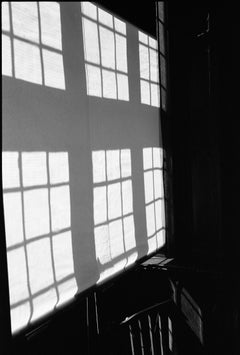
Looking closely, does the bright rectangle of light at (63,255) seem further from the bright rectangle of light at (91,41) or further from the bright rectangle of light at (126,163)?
the bright rectangle of light at (91,41)

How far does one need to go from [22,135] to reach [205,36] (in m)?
1.83

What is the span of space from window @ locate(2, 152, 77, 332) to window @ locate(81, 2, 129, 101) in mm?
526

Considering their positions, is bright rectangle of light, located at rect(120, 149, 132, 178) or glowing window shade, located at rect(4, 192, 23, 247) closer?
glowing window shade, located at rect(4, 192, 23, 247)

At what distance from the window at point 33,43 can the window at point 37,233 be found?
0.35 metres

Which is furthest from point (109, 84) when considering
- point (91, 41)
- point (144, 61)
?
point (144, 61)

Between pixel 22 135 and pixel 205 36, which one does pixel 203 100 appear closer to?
pixel 205 36

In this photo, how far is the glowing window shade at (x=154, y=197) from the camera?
9.75ft

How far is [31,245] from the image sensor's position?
1.91 metres

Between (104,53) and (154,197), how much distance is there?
109cm

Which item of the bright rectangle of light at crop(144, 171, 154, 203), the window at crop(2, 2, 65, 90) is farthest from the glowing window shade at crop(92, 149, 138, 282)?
the window at crop(2, 2, 65, 90)

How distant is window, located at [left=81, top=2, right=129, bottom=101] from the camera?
2311 millimetres

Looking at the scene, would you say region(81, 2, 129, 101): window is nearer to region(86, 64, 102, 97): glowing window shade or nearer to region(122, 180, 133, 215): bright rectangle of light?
region(86, 64, 102, 97): glowing window shade

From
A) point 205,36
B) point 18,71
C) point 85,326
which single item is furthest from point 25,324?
point 205,36

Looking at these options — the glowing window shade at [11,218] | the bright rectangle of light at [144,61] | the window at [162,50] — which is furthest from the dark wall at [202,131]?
the glowing window shade at [11,218]
